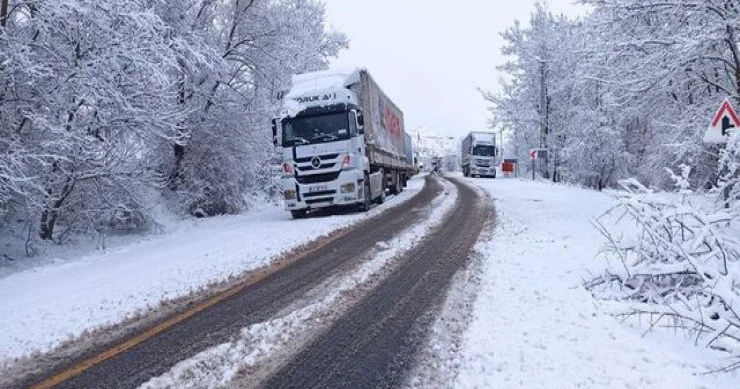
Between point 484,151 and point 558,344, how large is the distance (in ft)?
143

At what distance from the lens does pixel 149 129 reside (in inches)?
490

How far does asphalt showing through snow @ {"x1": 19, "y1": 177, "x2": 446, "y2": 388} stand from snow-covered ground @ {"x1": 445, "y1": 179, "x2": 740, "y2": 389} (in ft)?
7.30

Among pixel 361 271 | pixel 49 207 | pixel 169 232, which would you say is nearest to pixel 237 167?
pixel 169 232

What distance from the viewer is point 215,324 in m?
5.52

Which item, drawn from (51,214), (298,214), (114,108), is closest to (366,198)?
(298,214)

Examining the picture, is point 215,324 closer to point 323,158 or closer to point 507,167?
point 323,158

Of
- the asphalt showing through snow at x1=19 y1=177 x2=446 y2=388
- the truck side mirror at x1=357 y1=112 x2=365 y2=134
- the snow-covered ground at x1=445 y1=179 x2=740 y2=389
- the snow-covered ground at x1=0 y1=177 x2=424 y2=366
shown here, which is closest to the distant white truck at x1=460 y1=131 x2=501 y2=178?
the truck side mirror at x1=357 y1=112 x2=365 y2=134

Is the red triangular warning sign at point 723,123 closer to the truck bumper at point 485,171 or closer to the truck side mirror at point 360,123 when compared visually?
the truck side mirror at point 360,123

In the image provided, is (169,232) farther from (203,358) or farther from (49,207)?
(203,358)

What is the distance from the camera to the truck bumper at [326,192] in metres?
16.1

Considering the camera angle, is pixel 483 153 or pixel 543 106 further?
pixel 483 153

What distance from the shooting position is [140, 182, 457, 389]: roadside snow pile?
13.4ft

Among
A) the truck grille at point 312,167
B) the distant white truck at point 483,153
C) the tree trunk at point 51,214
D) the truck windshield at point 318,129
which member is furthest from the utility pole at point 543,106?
the tree trunk at point 51,214

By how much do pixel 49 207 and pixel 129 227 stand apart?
3534 mm
